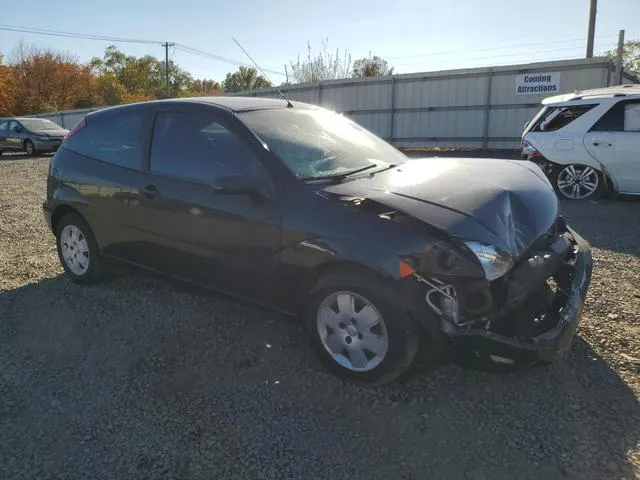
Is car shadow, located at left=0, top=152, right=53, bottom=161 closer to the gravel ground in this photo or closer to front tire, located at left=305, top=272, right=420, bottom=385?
the gravel ground

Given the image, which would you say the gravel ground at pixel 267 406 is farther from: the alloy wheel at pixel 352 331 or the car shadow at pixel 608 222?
the car shadow at pixel 608 222

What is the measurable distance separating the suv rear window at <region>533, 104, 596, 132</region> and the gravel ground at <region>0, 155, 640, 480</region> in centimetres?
500

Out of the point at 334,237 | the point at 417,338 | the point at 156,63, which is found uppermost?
the point at 156,63

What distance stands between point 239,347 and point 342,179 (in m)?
1.32

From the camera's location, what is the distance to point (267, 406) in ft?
9.39

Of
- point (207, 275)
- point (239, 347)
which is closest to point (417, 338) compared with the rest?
point (239, 347)

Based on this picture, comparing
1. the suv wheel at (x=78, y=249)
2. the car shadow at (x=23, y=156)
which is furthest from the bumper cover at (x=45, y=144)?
the suv wheel at (x=78, y=249)

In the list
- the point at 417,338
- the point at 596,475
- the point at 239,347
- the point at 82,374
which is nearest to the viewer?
the point at 596,475

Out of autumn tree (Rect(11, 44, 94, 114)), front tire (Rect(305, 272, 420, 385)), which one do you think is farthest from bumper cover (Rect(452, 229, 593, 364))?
autumn tree (Rect(11, 44, 94, 114))

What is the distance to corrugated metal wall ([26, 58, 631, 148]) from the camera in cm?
1533

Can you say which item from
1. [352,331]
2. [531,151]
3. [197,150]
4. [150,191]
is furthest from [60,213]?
[531,151]

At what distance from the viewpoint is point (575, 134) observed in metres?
8.27

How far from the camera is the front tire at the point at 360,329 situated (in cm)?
274

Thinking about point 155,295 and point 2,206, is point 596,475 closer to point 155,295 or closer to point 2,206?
point 155,295
